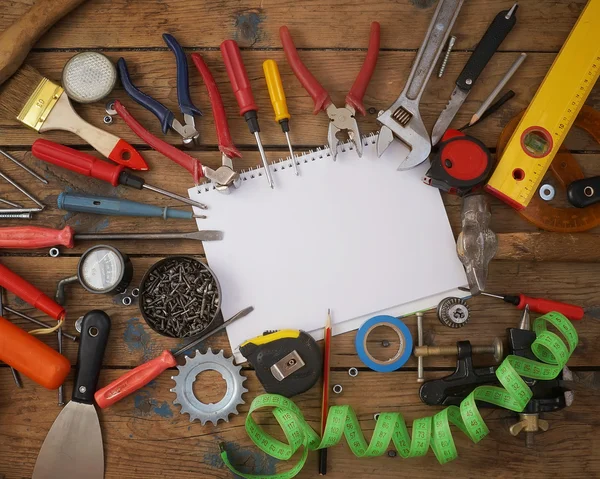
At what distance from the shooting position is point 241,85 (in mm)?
1660

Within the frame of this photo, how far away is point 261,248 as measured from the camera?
5.57 feet

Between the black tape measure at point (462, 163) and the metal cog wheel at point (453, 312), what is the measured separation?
322 mm

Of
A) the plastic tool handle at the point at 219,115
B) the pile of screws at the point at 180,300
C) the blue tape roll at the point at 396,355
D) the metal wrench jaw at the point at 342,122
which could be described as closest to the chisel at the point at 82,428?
the pile of screws at the point at 180,300

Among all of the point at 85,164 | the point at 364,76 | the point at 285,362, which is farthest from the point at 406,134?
the point at 85,164

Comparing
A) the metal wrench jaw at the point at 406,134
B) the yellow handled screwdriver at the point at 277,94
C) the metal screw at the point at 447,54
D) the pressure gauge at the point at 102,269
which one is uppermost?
the metal screw at the point at 447,54

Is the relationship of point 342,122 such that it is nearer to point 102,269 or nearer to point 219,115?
point 219,115

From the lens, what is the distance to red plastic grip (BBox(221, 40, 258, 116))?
5.45 feet

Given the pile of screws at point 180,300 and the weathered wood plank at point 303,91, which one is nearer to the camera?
the pile of screws at point 180,300

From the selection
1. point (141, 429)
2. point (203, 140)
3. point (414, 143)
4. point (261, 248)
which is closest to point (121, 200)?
point (203, 140)

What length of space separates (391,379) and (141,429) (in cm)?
72

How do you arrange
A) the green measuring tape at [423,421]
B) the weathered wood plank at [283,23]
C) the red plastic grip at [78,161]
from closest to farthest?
the green measuring tape at [423,421]
the red plastic grip at [78,161]
the weathered wood plank at [283,23]

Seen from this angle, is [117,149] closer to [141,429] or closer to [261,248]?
[261,248]

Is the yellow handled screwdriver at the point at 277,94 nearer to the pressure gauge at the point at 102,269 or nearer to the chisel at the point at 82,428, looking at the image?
the pressure gauge at the point at 102,269

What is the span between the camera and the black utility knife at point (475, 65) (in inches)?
67.1
